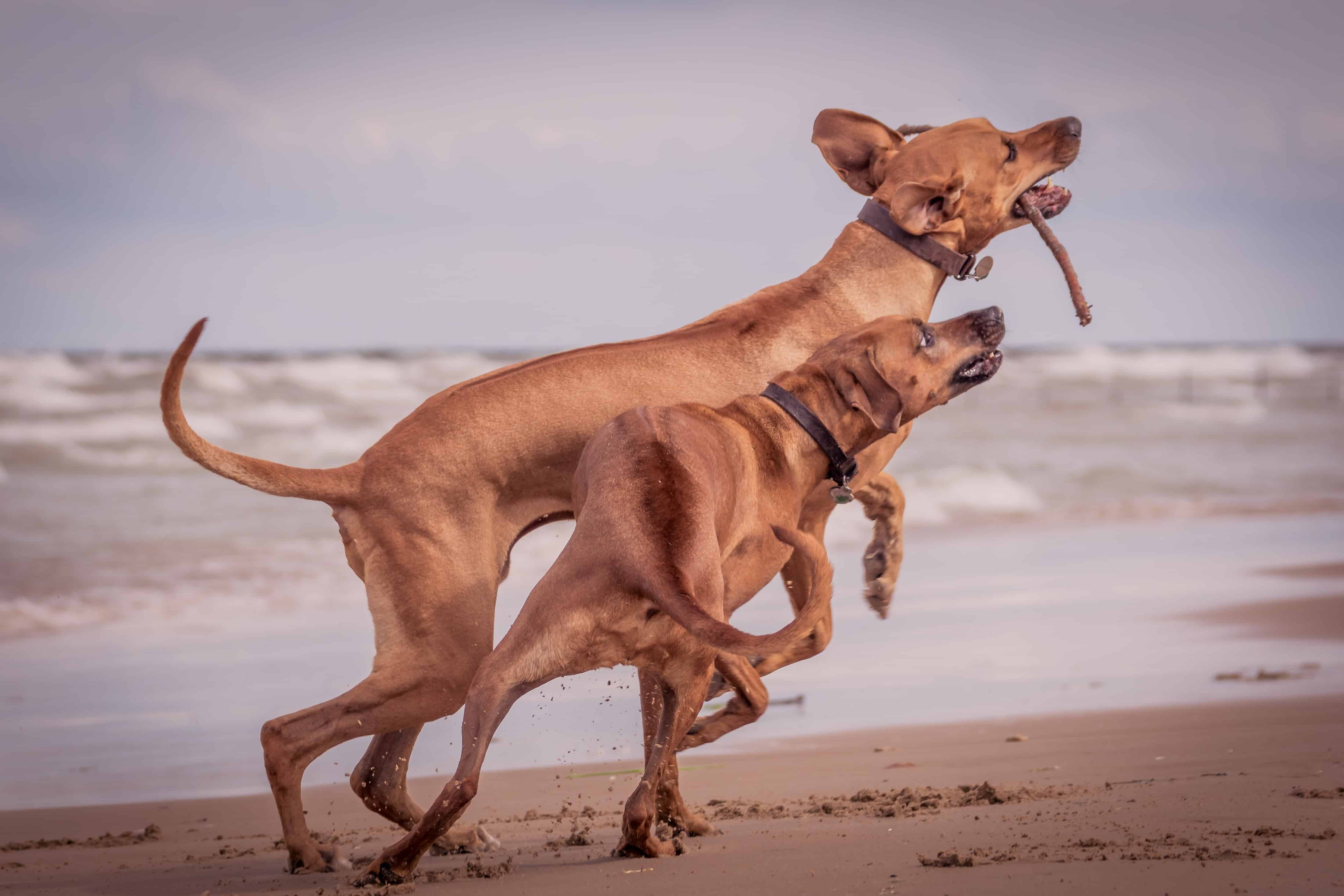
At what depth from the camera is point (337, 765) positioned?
7.05 m

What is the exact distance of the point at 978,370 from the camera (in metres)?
5.36

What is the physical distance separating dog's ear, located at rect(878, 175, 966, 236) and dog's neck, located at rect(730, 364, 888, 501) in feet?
2.73

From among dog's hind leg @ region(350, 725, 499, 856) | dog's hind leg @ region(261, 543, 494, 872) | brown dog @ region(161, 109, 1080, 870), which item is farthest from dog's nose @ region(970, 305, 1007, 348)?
dog's hind leg @ region(350, 725, 499, 856)

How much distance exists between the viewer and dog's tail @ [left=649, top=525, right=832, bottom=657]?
399 cm

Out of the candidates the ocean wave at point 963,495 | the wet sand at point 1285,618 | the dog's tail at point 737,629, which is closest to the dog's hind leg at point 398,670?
the dog's tail at point 737,629

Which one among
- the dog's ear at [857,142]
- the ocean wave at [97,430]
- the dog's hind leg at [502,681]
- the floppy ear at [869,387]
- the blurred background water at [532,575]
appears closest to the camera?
the dog's hind leg at [502,681]

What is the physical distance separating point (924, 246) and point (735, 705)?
6.39 feet

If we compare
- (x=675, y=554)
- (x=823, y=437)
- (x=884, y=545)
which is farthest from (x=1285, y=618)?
(x=675, y=554)

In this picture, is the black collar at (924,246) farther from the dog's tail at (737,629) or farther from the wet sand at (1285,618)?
the wet sand at (1285,618)

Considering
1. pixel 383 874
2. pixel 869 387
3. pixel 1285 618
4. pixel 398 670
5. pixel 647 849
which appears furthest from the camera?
pixel 1285 618

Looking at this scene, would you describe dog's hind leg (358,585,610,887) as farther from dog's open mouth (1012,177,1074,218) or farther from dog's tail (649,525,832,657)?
dog's open mouth (1012,177,1074,218)

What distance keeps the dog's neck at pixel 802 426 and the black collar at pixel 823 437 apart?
0.02 meters

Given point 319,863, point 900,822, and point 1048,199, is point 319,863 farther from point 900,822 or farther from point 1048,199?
point 1048,199

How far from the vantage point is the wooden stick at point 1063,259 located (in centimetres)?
570
